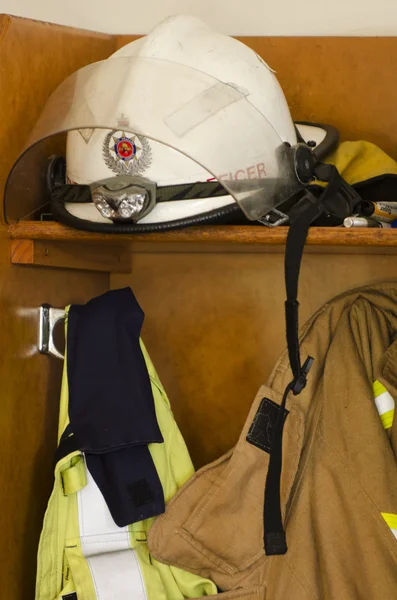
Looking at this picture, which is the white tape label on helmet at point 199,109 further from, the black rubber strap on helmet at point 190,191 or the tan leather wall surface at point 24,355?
the tan leather wall surface at point 24,355

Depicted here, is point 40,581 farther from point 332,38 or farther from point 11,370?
point 332,38

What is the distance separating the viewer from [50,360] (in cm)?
114

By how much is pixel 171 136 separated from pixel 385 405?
521 millimetres

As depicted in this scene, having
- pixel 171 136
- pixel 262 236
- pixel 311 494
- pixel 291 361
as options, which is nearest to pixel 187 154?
pixel 171 136

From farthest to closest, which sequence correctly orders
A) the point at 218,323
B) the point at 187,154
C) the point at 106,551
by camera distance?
the point at 218,323 < the point at 106,551 < the point at 187,154

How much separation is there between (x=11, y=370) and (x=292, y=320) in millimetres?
430

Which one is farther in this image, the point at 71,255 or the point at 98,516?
the point at 71,255

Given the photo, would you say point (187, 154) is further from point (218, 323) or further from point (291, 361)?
point (218, 323)

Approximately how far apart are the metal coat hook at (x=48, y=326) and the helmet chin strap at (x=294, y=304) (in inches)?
15.6

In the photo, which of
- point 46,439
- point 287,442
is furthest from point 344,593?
point 46,439

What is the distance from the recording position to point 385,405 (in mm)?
1016

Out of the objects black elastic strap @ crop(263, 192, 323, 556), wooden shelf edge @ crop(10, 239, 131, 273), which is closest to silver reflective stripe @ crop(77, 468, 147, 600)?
black elastic strap @ crop(263, 192, 323, 556)

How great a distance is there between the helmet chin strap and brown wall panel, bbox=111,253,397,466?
34cm

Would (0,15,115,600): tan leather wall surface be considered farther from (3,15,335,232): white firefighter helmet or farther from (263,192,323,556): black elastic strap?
(263,192,323,556): black elastic strap
